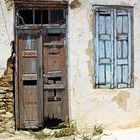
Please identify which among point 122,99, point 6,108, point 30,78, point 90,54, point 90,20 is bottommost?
point 6,108

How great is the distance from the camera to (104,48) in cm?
871

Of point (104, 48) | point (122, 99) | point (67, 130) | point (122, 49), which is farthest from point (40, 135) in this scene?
point (122, 49)

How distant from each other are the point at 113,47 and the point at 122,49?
0.68ft

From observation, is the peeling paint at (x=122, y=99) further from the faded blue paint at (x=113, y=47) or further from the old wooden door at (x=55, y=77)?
the old wooden door at (x=55, y=77)

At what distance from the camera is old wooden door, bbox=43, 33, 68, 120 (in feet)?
28.3

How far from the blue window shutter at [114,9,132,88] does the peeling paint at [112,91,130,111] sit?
0.55 feet

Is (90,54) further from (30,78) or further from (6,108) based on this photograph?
(6,108)

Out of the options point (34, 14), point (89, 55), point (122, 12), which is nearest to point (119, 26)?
point (122, 12)

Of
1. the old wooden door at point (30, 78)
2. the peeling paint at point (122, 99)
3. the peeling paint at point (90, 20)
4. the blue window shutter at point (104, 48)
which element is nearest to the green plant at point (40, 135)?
the old wooden door at point (30, 78)

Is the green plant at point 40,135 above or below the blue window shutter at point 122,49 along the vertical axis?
below

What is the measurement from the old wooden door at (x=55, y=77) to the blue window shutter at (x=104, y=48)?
708 mm

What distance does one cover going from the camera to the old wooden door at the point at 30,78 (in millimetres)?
8570

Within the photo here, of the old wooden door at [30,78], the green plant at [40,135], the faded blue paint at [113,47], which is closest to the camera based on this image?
the green plant at [40,135]

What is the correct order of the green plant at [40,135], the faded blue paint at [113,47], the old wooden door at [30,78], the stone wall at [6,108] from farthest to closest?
the faded blue paint at [113,47] < the old wooden door at [30,78] < the stone wall at [6,108] < the green plant at [40,135]
